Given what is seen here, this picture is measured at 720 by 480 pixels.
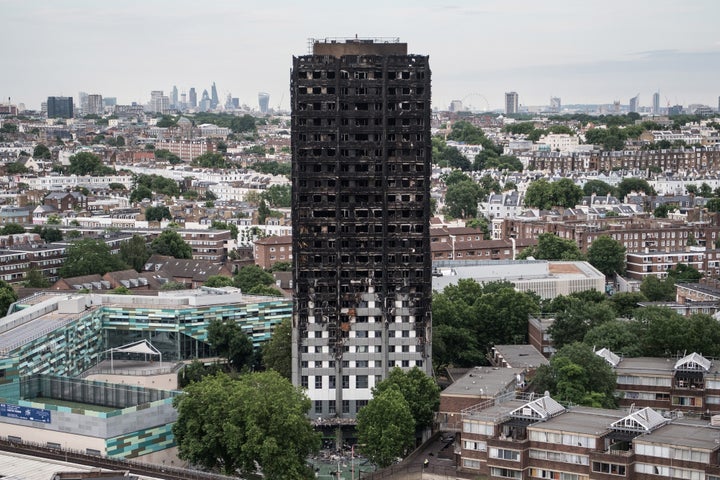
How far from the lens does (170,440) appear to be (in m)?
57.3

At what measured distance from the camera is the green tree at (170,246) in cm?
11538

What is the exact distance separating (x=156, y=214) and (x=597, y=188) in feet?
172

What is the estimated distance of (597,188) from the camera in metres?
159

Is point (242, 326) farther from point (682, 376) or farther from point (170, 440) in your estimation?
point (682, 376)

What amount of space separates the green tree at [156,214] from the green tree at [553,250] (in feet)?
141

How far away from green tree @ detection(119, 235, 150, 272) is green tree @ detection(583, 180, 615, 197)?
62155 mm

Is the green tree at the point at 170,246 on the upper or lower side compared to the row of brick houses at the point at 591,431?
upper

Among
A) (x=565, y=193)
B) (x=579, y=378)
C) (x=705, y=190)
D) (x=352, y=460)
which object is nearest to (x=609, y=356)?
(x=579, y=378)

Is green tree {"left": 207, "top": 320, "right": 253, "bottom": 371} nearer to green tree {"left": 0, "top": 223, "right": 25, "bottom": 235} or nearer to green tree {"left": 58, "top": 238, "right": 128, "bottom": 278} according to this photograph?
green tree {"left": 58, "top": 238, "right": 128, "bottom": 278}

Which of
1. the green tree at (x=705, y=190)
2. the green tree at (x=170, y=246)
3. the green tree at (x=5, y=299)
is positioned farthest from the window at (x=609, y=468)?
the green tree at (x=705, y=190)

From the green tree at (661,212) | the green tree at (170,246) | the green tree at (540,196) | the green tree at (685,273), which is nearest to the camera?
the green tree at (685,273)

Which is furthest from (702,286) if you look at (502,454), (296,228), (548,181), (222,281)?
(548,181)

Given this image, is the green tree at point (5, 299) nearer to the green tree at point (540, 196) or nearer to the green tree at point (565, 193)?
the green tree at point (540, 196)

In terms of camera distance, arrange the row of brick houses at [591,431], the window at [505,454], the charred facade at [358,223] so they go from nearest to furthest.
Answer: the row of brick houses at [591,431], the window at [505,454], the charred facade at [358,223]
